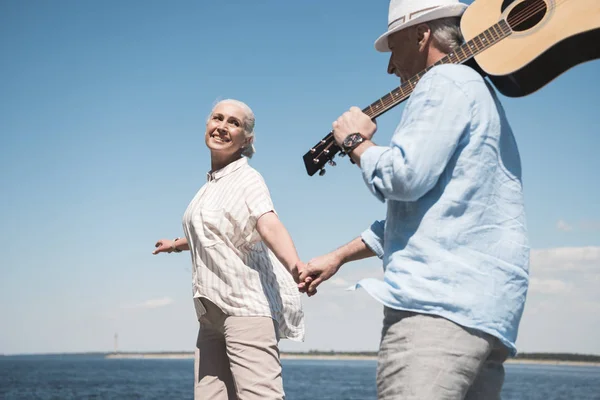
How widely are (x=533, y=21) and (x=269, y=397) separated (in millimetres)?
2388

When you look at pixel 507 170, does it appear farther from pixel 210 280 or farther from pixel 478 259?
pixel 210 280

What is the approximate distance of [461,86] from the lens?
2104 millimetres

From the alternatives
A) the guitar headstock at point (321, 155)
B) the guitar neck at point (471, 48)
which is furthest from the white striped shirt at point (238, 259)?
the guitar neck at point (471, 48)

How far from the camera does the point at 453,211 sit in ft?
6.75

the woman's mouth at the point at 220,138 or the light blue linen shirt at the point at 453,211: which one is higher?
the woman's mouth at the point at 220,138

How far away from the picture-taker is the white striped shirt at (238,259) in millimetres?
3709

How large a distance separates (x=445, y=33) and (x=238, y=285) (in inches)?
75.8

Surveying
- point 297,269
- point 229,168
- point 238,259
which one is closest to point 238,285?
point 238,259

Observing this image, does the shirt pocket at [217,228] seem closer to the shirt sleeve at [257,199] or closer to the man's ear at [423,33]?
the shirt sleeve at [257,199]

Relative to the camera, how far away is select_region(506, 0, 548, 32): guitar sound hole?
2.29 m

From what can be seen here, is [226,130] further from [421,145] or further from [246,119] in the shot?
[421,145]

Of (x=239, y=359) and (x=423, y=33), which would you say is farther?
(x=239, y=359)

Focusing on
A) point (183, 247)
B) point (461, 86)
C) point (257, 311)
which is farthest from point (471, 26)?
point (183, 247)

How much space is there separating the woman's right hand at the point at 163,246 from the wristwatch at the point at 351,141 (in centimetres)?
261
